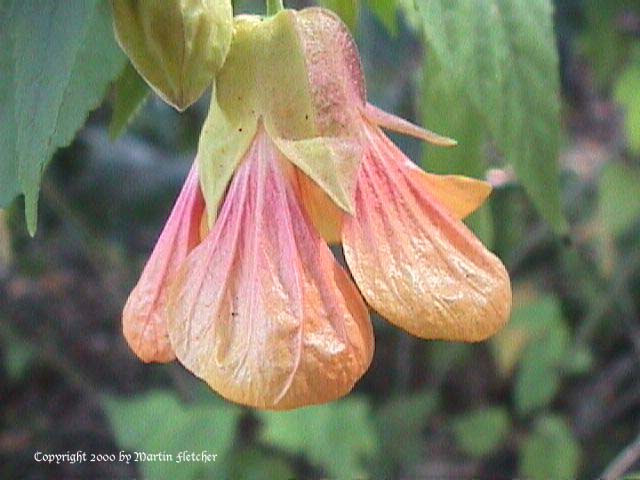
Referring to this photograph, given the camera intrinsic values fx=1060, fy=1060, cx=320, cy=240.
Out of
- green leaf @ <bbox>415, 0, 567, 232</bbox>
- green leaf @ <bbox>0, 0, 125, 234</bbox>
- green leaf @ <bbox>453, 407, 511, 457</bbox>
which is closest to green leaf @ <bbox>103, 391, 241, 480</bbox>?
green leaf @ <bbox>453, 407, 511, 457</bbox>

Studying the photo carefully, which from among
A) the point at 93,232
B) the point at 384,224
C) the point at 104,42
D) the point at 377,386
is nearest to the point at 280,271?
the point at 384,224

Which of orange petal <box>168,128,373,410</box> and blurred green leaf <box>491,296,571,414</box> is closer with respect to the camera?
orange petal <box>168,128,373,410</box>

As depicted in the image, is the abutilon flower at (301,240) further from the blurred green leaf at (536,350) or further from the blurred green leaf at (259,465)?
the blurred green leaf at (536,350)

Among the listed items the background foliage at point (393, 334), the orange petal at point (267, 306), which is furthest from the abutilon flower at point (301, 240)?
the background foliage at point (393, 334)

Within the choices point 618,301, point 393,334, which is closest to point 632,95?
point 618,301

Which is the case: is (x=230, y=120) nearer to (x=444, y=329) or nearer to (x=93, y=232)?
(x=444, y=329)

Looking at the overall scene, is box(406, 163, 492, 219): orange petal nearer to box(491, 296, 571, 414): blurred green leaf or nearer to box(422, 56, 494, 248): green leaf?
box(422, 56, 494, 248): green leaf
